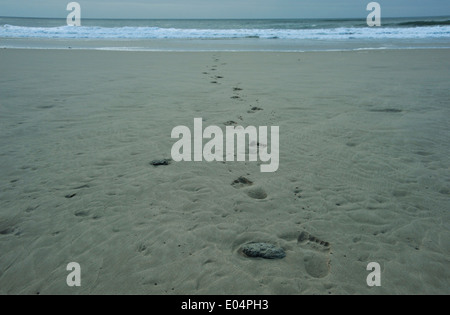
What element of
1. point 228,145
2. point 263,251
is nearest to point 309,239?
point 263,251

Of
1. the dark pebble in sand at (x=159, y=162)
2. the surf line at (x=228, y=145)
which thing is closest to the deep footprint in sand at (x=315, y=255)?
the surf line at (x=228, y=145)

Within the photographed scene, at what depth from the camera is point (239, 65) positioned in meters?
10.8

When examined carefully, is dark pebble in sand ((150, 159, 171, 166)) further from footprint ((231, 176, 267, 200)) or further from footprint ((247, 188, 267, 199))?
footprint ((247, 188, 267, 199))

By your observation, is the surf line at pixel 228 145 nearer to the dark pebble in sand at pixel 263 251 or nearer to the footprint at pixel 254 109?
the footprint at pixel 254 109

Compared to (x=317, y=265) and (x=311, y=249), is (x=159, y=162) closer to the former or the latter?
(x=311, y=249)

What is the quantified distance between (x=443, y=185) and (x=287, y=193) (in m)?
1.77

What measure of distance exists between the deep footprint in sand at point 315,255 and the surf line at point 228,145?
4.07 feet

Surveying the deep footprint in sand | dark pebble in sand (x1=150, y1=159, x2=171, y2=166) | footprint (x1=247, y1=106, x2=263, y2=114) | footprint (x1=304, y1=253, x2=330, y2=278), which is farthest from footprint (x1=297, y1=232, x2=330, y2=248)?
footprint (x1=247, y1=106, x2=263, y2=114)

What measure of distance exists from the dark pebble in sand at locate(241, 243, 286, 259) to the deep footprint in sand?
21cm

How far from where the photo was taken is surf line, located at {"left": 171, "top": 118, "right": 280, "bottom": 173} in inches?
161

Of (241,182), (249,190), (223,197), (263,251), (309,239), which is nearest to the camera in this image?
(263,251)

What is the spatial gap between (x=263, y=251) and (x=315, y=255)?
42 centimetres

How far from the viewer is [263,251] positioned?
2.51m

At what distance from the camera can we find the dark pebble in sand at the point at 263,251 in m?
2.48
